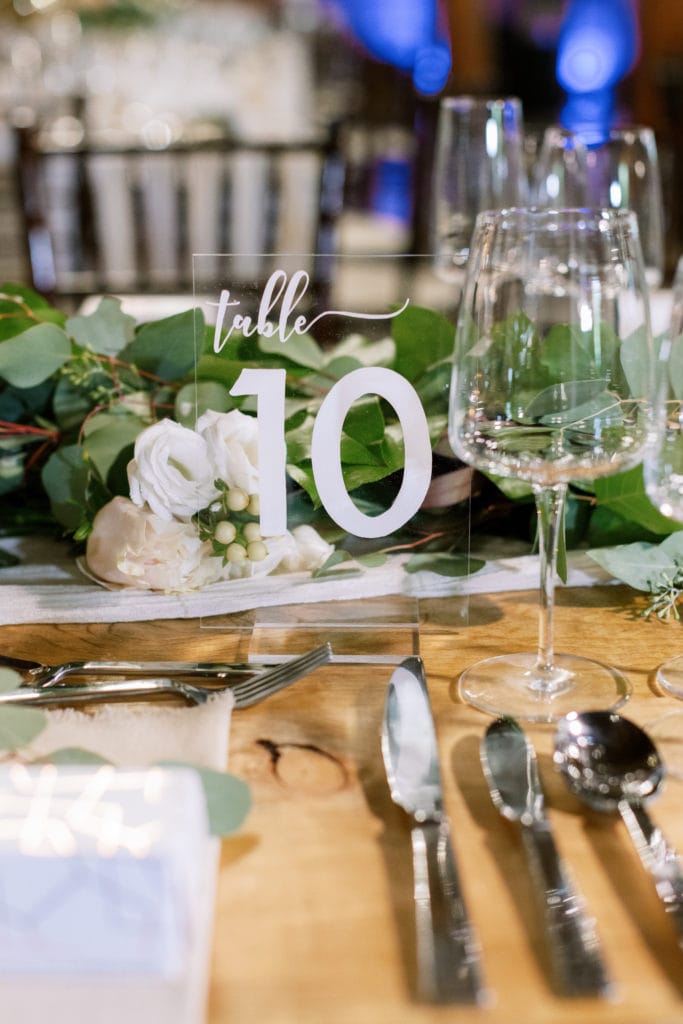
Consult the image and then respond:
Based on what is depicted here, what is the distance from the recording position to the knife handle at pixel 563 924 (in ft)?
1.30

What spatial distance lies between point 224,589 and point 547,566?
0.24 meters

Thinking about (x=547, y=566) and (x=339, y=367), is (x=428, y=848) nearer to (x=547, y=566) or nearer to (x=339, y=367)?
(x=547, y=566)

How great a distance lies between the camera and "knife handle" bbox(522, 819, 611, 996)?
0.40 m

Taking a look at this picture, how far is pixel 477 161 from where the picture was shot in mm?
1418

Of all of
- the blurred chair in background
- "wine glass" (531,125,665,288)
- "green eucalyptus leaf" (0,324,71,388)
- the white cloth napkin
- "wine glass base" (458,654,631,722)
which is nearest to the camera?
"wine glass base" (458,654,631,722)

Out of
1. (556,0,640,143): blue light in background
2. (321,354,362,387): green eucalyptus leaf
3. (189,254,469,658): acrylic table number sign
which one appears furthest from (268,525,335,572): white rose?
(556,0,640,143): blue light in background

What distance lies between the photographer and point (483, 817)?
0.50 meters

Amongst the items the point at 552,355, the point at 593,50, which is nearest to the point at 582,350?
the point at 552,355

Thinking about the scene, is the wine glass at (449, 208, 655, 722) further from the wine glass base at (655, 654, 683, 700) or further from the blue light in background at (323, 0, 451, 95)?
the blue light in background at (323, 0, 451, 95)

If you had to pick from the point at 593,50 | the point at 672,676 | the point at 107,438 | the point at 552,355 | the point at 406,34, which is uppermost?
the point at 406,34

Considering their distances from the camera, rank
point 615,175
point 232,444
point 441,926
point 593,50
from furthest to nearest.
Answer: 1. point 593,50
2. point 615,175
3. point 232,444
4. point 441,926

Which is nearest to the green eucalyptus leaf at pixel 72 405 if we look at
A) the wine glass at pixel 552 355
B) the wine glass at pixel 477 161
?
the wine glass at pixel 552 355

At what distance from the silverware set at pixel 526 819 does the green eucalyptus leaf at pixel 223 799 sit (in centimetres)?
8

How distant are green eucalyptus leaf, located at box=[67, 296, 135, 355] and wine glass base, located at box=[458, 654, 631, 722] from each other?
1.34ft
